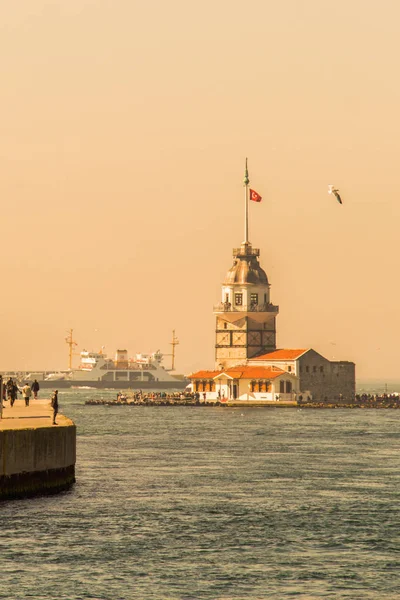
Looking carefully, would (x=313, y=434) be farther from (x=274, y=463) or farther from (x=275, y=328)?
(x=275, y=328)

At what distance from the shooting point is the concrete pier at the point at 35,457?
48.8m

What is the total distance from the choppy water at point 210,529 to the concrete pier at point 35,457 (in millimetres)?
902

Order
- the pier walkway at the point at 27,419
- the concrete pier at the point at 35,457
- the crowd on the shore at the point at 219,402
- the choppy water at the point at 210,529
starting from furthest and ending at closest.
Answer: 1. the crowd on the shore at the point at 219,402
2. the pier walkway at the point at 27,419
3. the concrete pier at the point at 35,457
4. the choppy water at the point at 210,529

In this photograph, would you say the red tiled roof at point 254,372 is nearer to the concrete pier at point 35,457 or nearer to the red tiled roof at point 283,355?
the red tiled roof at point 283,355

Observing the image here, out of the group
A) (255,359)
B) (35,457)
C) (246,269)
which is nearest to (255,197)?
(246,269)

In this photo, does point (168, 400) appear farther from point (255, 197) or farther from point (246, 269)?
point (255, 197)

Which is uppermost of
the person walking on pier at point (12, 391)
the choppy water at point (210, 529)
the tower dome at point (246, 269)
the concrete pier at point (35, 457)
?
the tower dome at point (246, 269)

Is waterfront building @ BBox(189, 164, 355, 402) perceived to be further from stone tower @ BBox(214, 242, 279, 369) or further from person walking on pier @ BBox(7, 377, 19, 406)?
person walking on pier @ BBox(7, 377, 19, 406)

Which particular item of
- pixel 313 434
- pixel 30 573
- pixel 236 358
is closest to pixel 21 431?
pixel 30 573

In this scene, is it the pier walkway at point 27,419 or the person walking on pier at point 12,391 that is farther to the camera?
the person walking on pier at point 12,391

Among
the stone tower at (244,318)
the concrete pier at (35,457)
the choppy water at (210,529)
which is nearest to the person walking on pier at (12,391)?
the choppy water at (210,529)

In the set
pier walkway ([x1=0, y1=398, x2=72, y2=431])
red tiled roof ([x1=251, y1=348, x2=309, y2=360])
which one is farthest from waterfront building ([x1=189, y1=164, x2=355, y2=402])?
pier walkway ([x1=0, y1=398, x2=72, y2=431])

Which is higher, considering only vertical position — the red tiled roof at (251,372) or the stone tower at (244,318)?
the stone tower at (244,318)

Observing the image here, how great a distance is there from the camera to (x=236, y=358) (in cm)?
18225
